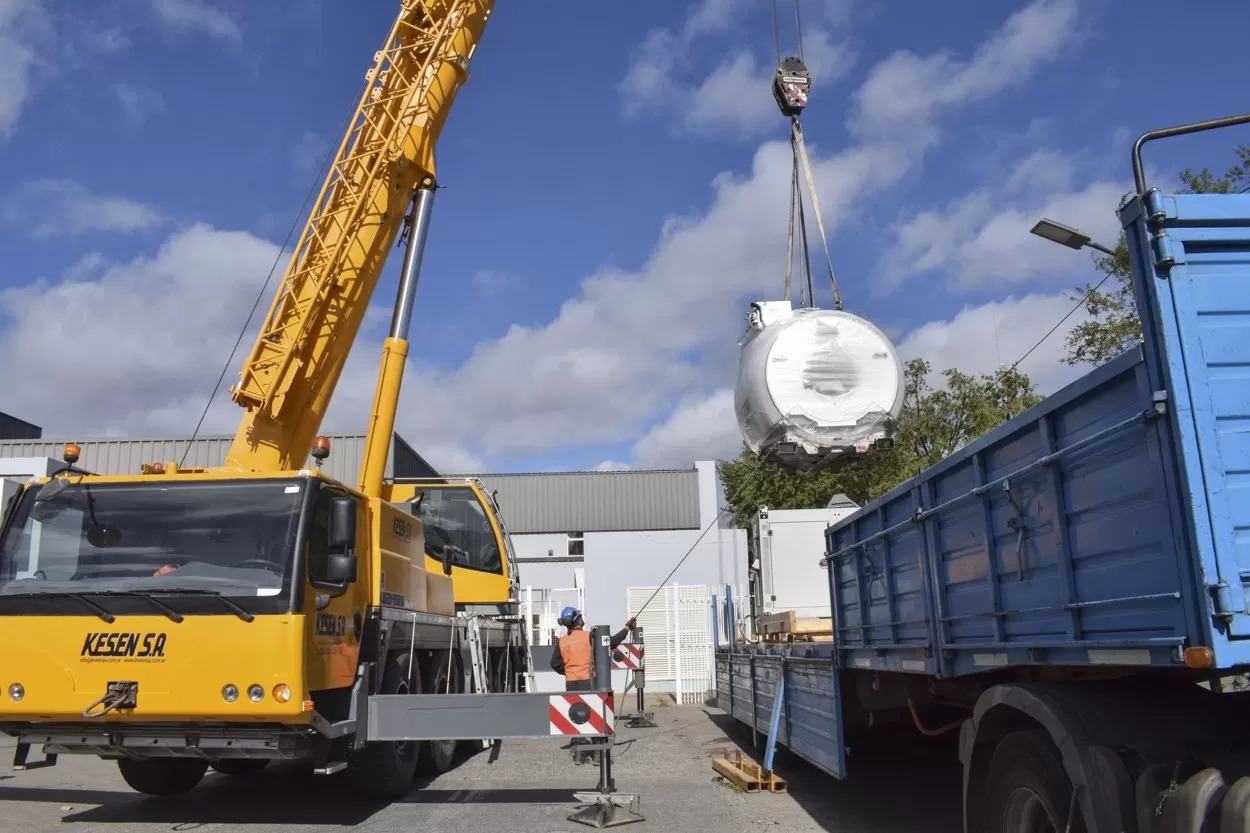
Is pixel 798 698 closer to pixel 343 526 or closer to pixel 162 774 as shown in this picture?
pixel 343 526

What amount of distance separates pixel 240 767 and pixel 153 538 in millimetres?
3400

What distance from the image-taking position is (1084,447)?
371 centimetres

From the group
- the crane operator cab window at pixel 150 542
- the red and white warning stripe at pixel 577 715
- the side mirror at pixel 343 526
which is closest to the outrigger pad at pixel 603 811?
the red and white warning stripe at pixel 577 715

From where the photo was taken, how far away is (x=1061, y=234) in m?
9.84

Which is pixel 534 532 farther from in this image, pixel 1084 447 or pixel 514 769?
pixel 1084 447

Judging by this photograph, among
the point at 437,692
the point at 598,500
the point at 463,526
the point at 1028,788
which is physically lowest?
→ the point at 1028,788

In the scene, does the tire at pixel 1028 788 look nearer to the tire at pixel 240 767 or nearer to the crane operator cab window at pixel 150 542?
the crane operator cab window at pixel 150 542

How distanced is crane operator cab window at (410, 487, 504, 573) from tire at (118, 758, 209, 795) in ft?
11.7

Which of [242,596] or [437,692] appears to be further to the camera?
[437,692]

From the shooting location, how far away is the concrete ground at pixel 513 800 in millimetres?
7234

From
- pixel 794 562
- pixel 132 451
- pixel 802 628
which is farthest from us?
pixel 132 451

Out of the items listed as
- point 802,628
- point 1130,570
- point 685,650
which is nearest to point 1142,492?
point 1130,570

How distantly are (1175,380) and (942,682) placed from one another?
9.95 feet

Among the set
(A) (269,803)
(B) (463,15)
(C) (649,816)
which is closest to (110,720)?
(A) (269,803)
